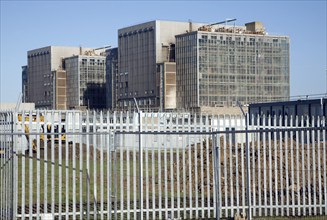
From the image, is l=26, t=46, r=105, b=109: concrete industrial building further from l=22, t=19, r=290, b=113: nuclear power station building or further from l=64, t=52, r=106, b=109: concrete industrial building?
l=22, t=19, r=290, b=113: nuclear power station building

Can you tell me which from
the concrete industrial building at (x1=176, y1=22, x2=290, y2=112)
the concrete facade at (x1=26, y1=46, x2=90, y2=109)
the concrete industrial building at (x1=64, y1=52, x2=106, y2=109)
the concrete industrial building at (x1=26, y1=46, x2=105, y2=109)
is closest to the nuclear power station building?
the concrete industrial building at (x1=176, y1=22, x2=290, y2=112)

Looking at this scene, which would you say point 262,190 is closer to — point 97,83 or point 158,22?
point 158,22

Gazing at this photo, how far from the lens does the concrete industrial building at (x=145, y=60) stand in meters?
128

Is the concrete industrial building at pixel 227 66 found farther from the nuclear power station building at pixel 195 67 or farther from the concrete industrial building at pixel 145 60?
the concrete industrial building at pixel 145 60

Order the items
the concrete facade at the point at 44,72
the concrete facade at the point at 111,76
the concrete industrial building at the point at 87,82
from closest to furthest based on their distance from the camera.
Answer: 1. the concrete facade at the point at 111,76
2. the concrete industrial building at the point at 87,82
3. the concrete facade at the point at 44,72

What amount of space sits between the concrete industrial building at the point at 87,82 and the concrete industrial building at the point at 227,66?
125ft

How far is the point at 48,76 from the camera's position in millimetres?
173125

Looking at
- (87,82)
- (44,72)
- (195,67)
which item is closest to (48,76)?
(44,72)

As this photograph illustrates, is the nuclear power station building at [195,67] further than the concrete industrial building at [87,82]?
No

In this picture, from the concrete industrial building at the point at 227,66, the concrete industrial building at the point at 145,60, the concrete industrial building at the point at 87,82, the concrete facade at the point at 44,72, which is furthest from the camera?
the concrete facade at the point at 44,72

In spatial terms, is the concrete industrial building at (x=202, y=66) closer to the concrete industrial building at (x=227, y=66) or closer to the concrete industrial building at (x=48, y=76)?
the concrete industrial building at (x=227, y=66)

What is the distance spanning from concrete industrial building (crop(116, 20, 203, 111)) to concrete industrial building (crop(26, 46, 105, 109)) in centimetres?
2883

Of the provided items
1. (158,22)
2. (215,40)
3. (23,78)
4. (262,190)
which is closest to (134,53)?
(158,22)

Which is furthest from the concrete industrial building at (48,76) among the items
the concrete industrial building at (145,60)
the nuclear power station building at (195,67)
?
the concrete industrial building at (145,60)
